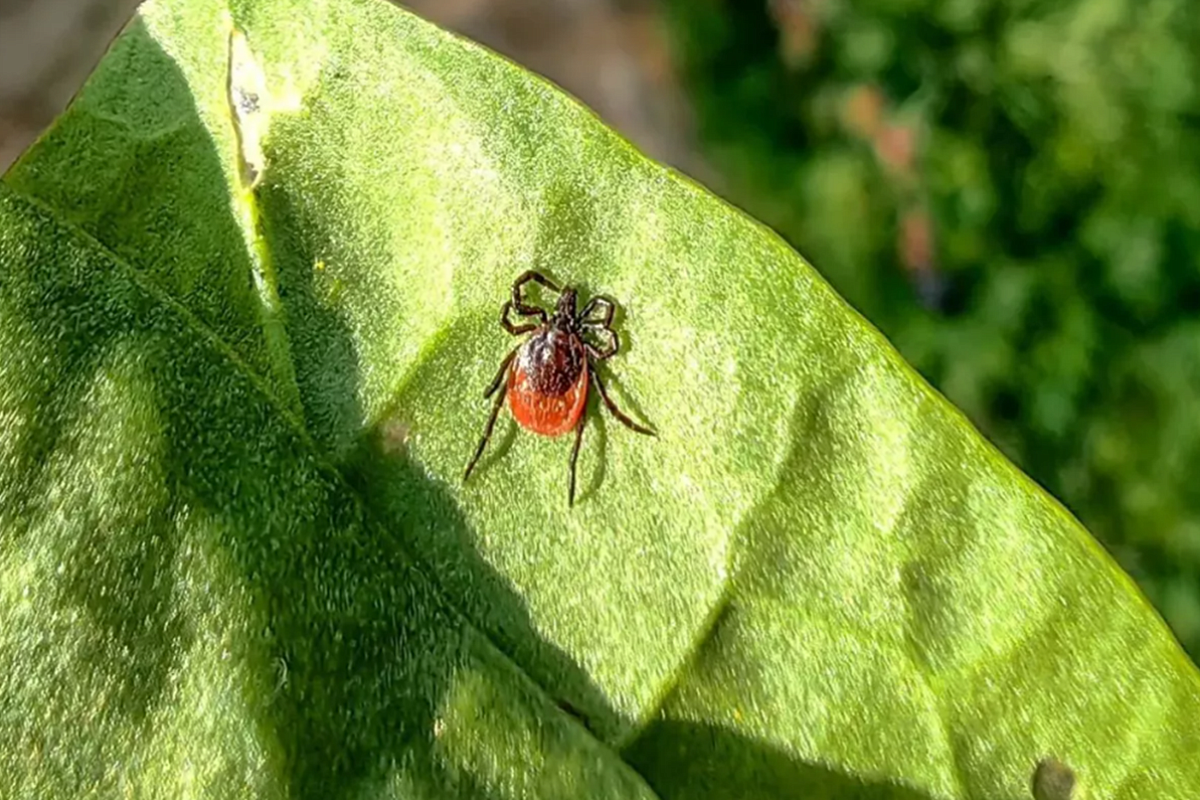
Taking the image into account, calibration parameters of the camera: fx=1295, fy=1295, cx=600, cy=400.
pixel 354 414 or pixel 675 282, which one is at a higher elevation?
pixel 675 282

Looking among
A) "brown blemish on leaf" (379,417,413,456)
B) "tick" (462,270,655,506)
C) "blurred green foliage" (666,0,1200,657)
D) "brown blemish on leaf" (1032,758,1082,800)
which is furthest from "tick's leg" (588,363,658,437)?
"blurred green foliage" (666,0,1200,657)

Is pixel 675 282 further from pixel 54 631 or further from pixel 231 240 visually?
pixel 54 631

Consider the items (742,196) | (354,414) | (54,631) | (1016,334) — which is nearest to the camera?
(54,631)

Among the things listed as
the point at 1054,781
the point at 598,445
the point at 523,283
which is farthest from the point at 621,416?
the point at 1054,781

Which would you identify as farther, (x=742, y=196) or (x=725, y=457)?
(x=742, y=196)

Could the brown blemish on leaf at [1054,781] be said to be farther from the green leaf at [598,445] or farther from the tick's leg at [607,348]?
the tick's leg at [607,348]

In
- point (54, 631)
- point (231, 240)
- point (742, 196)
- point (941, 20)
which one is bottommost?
point (742, 196)

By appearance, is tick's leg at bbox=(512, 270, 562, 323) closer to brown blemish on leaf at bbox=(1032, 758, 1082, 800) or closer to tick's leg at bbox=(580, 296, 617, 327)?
tick's leg at bbox=(580, 296, 617, 327)

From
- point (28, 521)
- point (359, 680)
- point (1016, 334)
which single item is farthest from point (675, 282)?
point (1016, 334)
